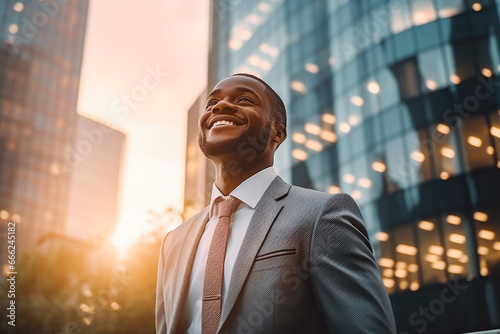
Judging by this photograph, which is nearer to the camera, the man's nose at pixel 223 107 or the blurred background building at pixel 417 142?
the man's nose at pixel 223 107

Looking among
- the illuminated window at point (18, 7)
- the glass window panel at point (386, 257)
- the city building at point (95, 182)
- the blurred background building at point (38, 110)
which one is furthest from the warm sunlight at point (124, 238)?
the city building at point (95, 182)

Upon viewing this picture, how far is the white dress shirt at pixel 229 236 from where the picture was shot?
2479 mm

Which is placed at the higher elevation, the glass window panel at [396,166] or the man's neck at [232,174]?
the glass window panel at [396,166]

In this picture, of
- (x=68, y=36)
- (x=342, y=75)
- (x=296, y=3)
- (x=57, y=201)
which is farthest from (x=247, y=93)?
(x=68, y=36)

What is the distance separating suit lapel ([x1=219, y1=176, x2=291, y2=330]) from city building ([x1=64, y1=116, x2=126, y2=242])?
137 meters

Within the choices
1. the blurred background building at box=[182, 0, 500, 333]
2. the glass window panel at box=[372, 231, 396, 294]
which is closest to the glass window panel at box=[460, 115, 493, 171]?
the blurred background building at box=[182, 0, 500, 333]

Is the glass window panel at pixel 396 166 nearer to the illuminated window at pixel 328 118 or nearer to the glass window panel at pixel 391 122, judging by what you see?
the glass window panel at pixel 391 122

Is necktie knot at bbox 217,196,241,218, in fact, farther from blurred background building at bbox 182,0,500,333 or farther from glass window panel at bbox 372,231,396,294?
glass window panel at bbox 372,231,396,294

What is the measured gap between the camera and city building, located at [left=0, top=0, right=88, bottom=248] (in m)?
78.4

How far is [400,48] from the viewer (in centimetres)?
2931

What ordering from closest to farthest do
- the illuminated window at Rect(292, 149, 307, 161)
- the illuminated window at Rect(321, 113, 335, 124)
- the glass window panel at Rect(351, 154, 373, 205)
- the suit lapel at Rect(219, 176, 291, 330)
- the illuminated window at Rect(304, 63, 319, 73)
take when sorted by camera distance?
the suit lapel at Rect(219, 176, 291, 330) < the glass window panel at Rect(351, 154, 373, 205) < the illuminated window at Rect(321, 113, 335, 124) < the illuminated window at Rect(292, 149, 307, 161) < the illuminated window at Rect(304, 63, 319, 73)

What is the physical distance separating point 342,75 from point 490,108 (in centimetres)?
1021

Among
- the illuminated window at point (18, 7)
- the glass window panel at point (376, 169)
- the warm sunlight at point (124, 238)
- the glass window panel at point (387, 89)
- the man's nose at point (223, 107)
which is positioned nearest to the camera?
the man's nose at point (223, 107)

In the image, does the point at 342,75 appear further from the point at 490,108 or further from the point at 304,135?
the point at 490,108
